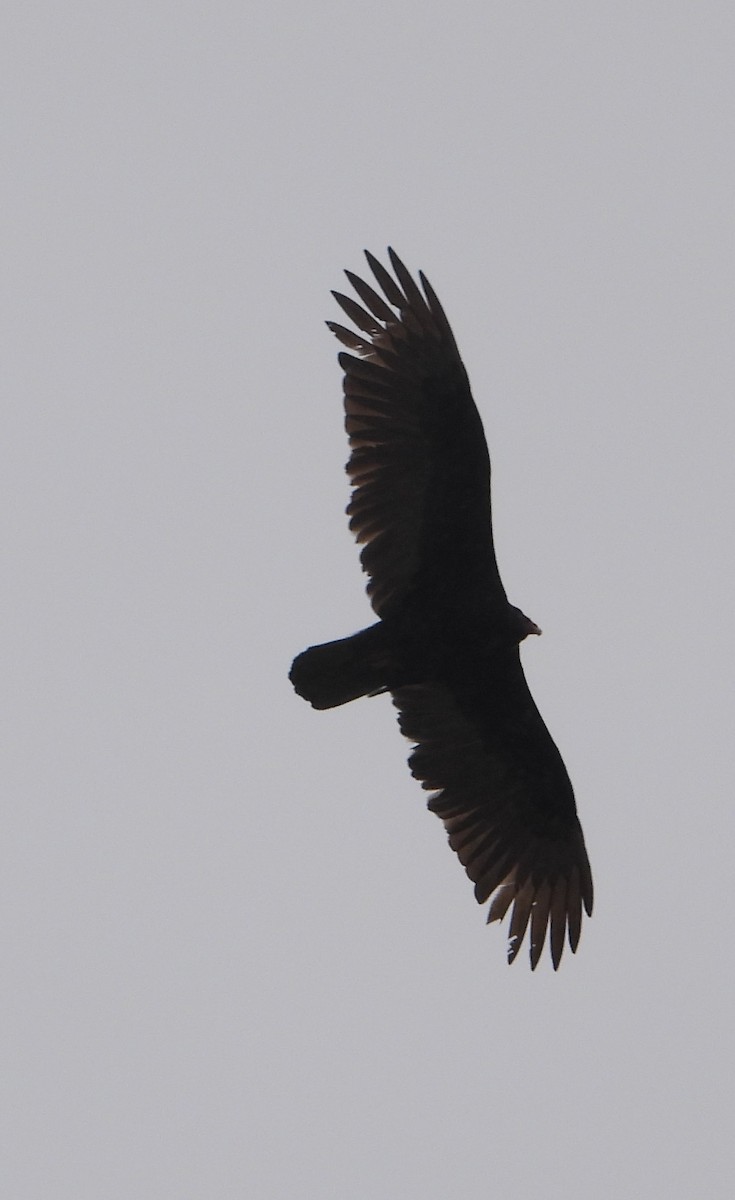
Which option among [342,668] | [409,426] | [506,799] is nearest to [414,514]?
[409,426]

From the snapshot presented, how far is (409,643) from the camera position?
9586 millimetres


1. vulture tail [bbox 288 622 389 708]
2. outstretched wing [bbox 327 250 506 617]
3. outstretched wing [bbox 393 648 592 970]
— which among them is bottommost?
outstretched wing [bbox 393 648 592 970]

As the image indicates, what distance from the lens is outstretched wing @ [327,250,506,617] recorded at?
940 cm

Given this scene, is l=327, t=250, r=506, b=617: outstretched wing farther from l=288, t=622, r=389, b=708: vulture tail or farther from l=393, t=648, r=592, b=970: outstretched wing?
l=393, t=648, r=592, b=970: outstretched wing

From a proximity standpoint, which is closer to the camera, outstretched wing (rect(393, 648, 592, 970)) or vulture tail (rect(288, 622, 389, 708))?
vulture tail (rect(288, 622, 389, 708))

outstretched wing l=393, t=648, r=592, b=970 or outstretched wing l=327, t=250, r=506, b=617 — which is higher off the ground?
outstretched wing l=327, t=250, r=506, b=617

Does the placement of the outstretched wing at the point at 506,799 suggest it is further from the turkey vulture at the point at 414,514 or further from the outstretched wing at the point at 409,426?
the outstretched wing at the point at 409,426

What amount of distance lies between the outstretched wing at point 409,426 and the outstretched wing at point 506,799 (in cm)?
93

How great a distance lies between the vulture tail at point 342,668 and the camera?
9273mm

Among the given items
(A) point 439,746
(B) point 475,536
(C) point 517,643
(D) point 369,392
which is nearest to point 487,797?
(A) point 439,746

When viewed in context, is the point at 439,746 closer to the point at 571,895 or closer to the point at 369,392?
the point at 571,895

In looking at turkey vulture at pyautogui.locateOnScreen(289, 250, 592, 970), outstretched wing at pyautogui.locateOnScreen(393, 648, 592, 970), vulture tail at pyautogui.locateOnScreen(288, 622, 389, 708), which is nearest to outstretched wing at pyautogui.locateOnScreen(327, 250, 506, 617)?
turkey vulture at pyautogui.locateOnScreen(289, 250, 592, 970)

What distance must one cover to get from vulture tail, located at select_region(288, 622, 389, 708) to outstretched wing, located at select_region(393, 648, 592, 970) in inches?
22.2

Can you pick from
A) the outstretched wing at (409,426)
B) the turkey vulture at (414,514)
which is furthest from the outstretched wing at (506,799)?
the outstretched wing at (409,426)
